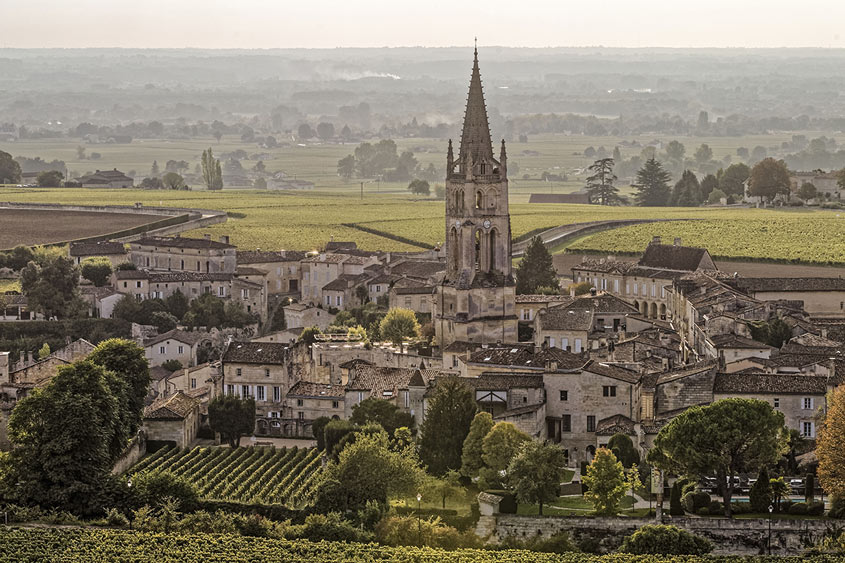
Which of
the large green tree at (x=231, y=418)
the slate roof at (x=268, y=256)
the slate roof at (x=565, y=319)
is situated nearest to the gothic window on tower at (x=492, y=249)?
the slate roof at (x=565, y=319)

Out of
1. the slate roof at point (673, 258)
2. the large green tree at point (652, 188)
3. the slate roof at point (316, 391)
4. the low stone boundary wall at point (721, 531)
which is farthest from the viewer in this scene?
the large green tree at point (652, 188)

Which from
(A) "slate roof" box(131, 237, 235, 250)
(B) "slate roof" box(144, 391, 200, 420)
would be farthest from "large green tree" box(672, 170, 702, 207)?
(B) "slate roof" box(144, 391, 200, 420)

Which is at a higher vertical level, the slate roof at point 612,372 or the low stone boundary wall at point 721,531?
the slate roof at point 612,372

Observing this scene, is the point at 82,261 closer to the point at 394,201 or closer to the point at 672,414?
the point at 672,414

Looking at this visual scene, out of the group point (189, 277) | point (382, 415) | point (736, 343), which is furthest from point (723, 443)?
point (189, 277)

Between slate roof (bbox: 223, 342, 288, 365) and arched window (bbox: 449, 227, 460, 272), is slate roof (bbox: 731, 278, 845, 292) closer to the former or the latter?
arched window (bbox: 449, 227, 460, 272)

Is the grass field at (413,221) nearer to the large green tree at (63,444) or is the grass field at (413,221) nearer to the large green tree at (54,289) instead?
the large green tree at (54,289)
